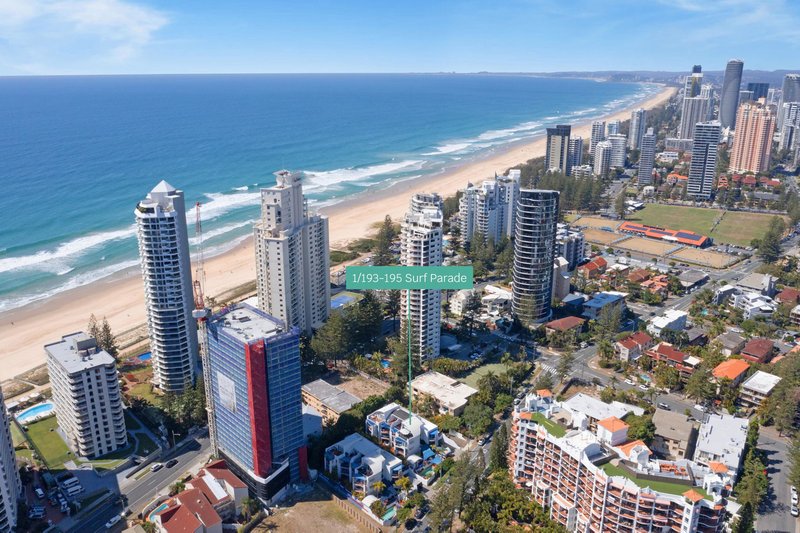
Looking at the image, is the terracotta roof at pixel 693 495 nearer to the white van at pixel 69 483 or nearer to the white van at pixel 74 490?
the white van at pixel 74 490

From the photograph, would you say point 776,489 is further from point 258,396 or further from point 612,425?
point 258,396

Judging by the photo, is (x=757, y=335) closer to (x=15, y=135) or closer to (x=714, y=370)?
(x=714, y=370)

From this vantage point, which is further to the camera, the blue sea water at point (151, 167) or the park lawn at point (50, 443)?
the blue sea water at point (151, 167)

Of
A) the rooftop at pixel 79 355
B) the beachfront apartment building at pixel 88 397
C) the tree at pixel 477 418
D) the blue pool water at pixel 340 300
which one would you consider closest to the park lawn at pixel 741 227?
the blue pool water at pixel 340 300

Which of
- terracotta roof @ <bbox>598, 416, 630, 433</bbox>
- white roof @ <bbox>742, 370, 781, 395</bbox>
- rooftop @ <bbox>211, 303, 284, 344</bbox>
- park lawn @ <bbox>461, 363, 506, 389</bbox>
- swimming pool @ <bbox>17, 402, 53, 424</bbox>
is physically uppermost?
rooftop @ <bbox>211, 303, 284, 344</bbox>

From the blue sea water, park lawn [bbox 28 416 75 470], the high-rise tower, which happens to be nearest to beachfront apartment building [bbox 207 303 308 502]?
park lawn [bbox 28 416 75 470]

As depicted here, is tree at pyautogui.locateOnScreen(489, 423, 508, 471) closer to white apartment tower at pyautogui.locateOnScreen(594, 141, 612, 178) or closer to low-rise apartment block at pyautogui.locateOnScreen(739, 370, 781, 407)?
low-rise apartment block at pyautogui.locateOnScreen(739, 370, 781, 407)
